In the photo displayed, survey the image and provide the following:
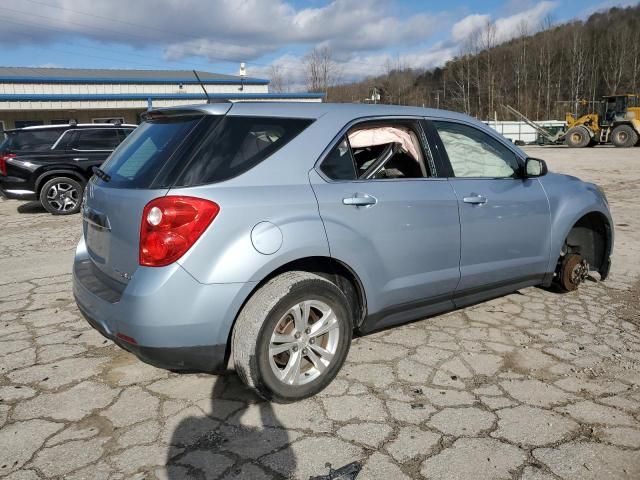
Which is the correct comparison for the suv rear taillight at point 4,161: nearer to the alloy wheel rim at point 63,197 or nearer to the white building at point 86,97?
the alloy wheel rim at point 63,197

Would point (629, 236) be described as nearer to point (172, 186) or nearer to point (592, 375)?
point (592, 375)

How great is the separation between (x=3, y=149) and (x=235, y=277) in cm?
927

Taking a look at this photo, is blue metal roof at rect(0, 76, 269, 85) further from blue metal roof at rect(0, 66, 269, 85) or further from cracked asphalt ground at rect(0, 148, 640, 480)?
cracked asphalt ground at rect(0, 148, 640, 480)

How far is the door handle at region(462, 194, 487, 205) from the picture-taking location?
3.60 m

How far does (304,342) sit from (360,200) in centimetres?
90

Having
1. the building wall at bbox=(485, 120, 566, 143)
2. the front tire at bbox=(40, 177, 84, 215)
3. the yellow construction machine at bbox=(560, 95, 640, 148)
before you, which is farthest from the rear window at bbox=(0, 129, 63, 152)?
the building wall at bbox=(485, 120, 566, 143)

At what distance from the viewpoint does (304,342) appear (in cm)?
293

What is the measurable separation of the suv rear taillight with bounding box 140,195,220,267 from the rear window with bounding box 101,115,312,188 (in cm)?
→ 12

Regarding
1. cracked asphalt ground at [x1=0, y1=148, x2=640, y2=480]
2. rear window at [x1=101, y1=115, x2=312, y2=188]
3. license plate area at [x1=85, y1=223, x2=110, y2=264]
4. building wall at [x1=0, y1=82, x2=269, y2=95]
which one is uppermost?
building wall at [x1=0, y1=82, x2=269, y2=95]

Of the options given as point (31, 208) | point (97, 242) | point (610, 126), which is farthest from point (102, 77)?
point (97, 242)

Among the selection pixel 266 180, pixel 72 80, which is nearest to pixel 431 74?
pixel 72 80

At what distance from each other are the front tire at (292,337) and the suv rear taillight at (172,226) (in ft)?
1.56

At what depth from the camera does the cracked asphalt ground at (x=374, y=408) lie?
2.46 meters

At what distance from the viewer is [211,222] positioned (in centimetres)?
258
